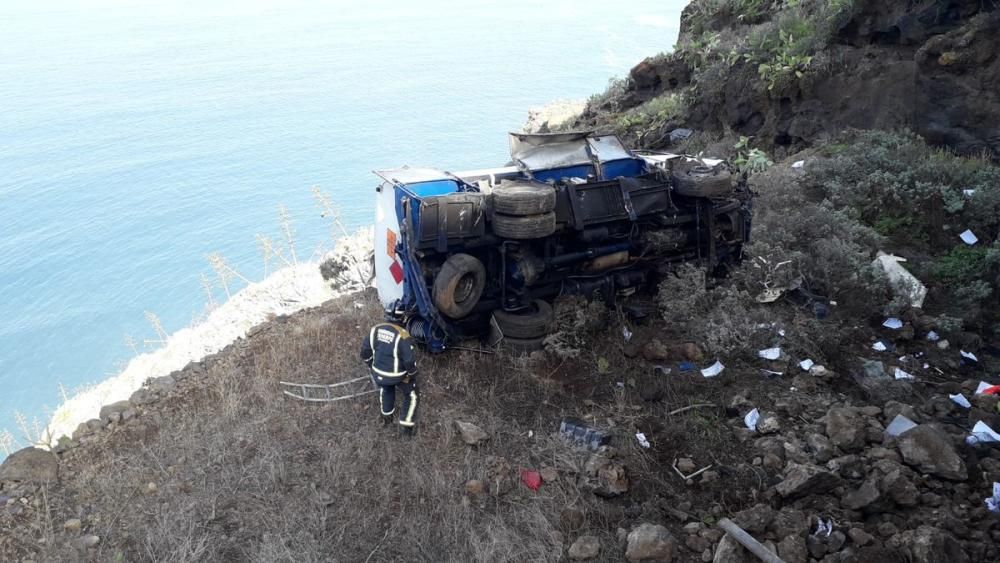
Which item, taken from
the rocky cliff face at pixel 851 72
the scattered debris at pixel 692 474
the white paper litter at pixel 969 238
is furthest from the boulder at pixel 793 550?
the rocky cliff face at pixel 851 72

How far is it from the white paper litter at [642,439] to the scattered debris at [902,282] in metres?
3.45

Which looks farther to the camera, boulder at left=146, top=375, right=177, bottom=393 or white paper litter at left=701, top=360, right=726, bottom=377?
boulder at left=146, top=375, right=177, bottom=393

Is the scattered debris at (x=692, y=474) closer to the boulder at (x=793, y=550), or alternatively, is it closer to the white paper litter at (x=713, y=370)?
the boulder at (x=793, y=550)

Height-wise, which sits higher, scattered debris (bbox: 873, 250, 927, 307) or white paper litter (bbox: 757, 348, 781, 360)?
scattered debris (bbox: 873, 250, 927, 307)

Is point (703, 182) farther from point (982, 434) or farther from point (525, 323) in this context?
point (982, 434)

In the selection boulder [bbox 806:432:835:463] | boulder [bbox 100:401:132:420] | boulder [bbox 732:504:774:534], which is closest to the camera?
boulder [bbox 732:504:774:534]

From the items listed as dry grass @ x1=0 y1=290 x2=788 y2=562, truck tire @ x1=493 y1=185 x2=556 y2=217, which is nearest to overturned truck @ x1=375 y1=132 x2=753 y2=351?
truck tire @ x1=493 y1=185 x2=556 y2=217

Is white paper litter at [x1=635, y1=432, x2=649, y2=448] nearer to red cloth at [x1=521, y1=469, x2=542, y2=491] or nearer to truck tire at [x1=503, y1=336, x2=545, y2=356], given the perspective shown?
red cloth at [x1=521, y1=469, x2=542, y2=491]

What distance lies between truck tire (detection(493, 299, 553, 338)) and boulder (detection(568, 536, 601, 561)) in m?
2.17

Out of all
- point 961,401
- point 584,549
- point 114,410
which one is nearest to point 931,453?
point 961,401

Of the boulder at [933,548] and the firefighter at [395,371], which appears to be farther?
the firefighter at [395,371]

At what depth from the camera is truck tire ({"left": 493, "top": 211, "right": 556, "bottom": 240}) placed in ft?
17.6

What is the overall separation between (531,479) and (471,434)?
647 mm

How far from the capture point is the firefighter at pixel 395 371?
507 cm
